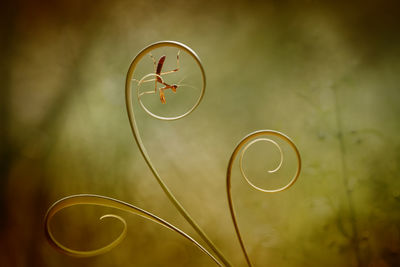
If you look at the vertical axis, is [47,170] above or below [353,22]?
below

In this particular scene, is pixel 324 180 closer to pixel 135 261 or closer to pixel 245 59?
pixel 245 59

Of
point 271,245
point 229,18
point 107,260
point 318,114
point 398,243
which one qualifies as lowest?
point 107,260

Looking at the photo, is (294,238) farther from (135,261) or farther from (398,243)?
(135,261)

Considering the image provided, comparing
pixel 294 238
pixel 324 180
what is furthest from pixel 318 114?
pixel 294 238

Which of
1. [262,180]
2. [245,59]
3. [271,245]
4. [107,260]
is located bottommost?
[107,260]

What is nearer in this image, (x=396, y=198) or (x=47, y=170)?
(x=396, y=198)

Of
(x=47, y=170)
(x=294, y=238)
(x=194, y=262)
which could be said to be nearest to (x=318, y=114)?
(x=294, y=238)
